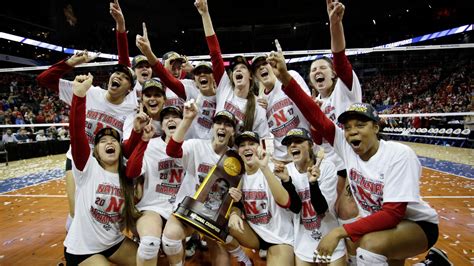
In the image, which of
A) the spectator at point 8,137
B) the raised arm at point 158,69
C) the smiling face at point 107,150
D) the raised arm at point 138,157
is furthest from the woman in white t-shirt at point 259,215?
the spectator at point 8,137

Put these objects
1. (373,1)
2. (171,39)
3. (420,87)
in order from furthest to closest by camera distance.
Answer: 1. (171,39)
2. (420,87)
3. (373,1)

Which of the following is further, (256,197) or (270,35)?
(270,35)

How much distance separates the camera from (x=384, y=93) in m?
22.1

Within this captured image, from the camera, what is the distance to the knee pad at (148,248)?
8.61 feet

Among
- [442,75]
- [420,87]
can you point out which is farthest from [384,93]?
[442,75]

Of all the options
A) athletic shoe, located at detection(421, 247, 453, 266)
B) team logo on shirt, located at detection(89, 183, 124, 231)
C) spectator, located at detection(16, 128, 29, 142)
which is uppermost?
team logo on shirt, located at detection(89, 183, 124, 231)

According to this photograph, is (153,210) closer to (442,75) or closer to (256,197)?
(256,197)

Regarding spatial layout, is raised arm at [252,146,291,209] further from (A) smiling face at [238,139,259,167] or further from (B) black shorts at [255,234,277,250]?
(B) black shorts at [255,234,277,250]

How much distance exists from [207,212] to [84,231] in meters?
1.06

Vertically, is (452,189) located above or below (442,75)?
below

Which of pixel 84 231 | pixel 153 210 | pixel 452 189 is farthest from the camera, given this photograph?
pixel 452 189

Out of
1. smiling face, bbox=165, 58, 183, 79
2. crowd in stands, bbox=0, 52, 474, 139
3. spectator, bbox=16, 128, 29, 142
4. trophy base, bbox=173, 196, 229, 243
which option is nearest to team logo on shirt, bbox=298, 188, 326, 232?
trophy base, bbox=173, 196, 229, 243

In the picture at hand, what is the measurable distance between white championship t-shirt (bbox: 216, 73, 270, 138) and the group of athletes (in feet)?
0.04

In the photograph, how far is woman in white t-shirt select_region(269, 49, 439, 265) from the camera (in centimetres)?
217
